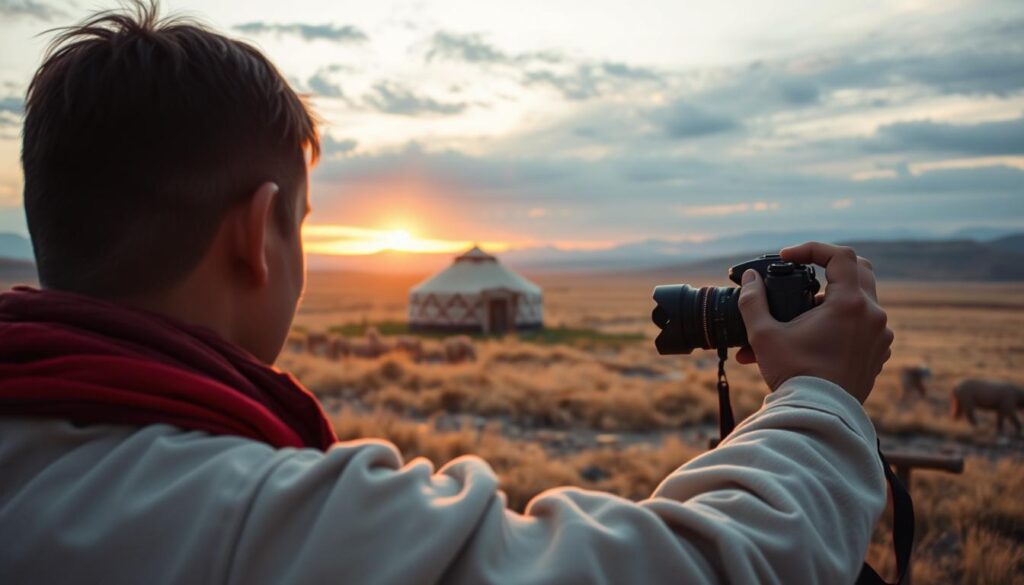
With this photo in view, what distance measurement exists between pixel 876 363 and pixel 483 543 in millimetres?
618

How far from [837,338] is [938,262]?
125 m

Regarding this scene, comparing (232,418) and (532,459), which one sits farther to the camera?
(532,459)

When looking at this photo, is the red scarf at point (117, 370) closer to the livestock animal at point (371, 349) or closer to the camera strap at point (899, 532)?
the camera strap at point (899, 532)

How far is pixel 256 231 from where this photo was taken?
0.90 metres

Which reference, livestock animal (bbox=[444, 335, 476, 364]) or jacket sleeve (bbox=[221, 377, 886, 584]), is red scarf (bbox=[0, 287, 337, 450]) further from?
livestock animal (bbox=[444, 335, 476, 364])

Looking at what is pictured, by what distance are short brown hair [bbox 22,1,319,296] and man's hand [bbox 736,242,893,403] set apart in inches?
26.9

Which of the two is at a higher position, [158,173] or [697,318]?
[158,173]

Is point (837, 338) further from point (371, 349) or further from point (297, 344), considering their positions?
point (297, 344)

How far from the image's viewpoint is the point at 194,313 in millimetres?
919

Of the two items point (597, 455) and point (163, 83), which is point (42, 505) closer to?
point (163, 83)

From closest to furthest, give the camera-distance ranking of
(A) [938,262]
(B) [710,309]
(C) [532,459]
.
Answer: (B) [710,309] → (C) [532,459] → (A) [938,262]

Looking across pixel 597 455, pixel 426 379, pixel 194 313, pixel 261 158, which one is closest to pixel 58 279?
pixel 194 313

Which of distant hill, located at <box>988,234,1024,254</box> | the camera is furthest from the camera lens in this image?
distant hill, located at <box>988,234,1024,254</box>

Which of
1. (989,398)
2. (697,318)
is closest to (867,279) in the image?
(697,318)
